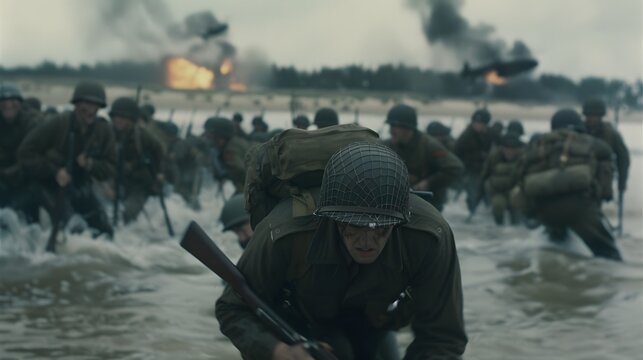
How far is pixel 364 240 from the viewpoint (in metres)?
3.65

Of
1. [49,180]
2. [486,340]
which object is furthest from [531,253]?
[49,180]

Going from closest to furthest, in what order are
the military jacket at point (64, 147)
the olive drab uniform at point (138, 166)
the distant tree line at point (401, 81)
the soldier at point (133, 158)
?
the military jacket at point (64, 147), the soldier at point (133, 158), the olive drab uniform at point (138, 166), the distant tree line at point (401, 81)

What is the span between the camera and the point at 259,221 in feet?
14.6

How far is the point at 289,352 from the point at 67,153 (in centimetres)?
669

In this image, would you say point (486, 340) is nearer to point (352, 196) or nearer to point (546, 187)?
point (546, 187)

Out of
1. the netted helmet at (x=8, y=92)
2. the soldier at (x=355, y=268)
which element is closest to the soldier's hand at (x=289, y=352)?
the soldier at (x=355, y=268)

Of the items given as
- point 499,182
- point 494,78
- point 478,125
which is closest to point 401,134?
point 499,182

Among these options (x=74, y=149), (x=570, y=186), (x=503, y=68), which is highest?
(x=503, y=68)

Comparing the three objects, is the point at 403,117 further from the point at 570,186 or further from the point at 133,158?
the point at 133,158

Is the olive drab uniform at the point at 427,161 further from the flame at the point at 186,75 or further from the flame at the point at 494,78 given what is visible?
the flame at the point at 494,78

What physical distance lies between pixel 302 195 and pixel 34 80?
4274 centimetres

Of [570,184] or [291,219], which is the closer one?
[291,219]

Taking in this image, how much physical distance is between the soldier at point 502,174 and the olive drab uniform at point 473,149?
964 mm

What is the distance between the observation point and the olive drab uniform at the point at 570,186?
10234 millimetres
